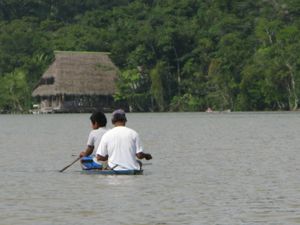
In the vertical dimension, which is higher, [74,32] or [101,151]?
[74,32]

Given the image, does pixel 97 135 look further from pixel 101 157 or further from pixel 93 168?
pixel 93 168

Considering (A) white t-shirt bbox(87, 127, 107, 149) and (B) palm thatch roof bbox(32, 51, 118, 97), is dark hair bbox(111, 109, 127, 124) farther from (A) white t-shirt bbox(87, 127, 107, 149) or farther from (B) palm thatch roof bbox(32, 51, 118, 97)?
(B) palm thatch roof bbox(32, 51, 118, 97)

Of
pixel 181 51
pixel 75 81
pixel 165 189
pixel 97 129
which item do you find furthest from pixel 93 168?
pixel 181 51

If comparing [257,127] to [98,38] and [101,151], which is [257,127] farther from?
[98,38]

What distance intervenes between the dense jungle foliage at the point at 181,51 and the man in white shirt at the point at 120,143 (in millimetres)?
58463

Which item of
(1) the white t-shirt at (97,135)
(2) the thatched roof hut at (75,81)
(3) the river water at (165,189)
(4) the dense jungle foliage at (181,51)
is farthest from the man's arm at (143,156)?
(2) the thatched roof hut at (75,81)

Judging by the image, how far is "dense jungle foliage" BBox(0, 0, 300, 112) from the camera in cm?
7911

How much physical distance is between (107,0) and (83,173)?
86.5 meters

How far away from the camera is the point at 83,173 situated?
2055cm

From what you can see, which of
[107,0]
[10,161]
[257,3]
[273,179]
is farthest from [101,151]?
[107,0]

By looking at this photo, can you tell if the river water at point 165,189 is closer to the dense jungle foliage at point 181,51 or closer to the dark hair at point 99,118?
the dark hair at point 99,118

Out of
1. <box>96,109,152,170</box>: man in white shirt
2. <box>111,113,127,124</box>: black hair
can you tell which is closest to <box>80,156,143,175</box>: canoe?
<box>96,109,152,170</box>: man in white shirt

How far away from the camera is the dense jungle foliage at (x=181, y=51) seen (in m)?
79.1

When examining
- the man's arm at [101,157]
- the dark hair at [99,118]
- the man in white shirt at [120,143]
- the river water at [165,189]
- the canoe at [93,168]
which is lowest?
the river water at [165,189]
